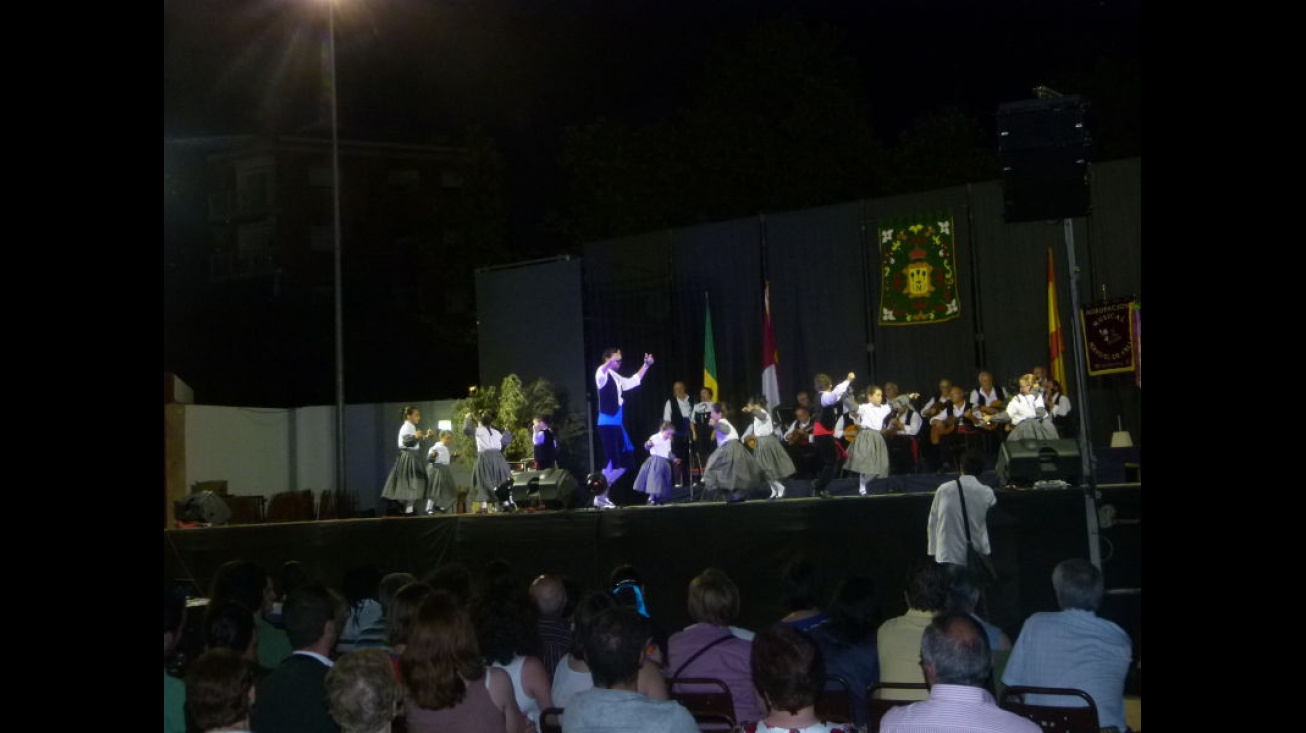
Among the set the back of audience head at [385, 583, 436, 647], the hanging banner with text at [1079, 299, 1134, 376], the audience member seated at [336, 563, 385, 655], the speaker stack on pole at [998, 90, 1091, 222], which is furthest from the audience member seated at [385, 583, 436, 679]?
the hanging banner with text at [1079, 299, 1134, 376]

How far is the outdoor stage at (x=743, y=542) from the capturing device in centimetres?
1088

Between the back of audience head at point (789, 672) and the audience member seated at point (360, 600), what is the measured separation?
3572 mm

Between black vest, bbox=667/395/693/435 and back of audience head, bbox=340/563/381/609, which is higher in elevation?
black vest, bbox=667/395/693/435

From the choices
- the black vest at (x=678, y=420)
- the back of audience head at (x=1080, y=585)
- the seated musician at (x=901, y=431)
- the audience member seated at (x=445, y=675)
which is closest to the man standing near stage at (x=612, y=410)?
the black vest at (x=678, y=420)

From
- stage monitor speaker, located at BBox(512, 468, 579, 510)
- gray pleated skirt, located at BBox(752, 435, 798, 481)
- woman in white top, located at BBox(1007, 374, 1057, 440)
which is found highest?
woman in white top, located at BBox(1007, 374, 1057, 440)

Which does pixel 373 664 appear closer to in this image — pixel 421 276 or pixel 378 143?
pixel 421 276

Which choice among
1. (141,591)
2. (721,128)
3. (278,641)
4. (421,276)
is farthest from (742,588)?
(421,276)

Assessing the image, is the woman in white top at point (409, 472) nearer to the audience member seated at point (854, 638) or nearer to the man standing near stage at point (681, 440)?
the man standing near stage at point (681, 440)

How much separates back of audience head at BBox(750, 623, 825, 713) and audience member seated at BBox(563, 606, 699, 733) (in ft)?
0.90

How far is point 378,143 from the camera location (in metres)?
40.6

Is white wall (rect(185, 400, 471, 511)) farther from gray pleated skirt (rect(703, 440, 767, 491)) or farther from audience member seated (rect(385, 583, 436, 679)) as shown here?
audience member seated (rect(385, 583, 436, 679))

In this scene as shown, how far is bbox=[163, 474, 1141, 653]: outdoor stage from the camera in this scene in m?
10.9

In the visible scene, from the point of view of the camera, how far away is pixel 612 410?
17797 mm

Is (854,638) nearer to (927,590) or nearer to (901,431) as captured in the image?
(927,590)
